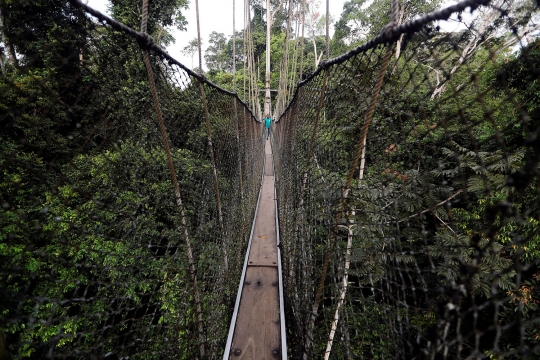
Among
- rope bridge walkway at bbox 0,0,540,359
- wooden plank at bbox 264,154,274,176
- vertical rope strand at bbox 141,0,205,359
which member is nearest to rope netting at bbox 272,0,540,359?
rope bridge walkway at bbox 0,0,540,359

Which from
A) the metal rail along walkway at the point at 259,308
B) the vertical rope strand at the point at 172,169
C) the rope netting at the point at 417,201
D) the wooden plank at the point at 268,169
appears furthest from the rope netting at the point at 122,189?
the wooden plank at the point at 268,169

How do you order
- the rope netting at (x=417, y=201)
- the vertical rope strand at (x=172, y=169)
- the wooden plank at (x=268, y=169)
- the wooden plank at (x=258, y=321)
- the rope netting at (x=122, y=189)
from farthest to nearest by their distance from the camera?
1. the wooden plank at (x=268, y=169)
2. the wooden plank at (x=258, y=321)
3. the vertical rope strand at (x=172, y=169)
4. the rope netting at (x=122, y=189)
5. the rope netting at (x=417, y=201)

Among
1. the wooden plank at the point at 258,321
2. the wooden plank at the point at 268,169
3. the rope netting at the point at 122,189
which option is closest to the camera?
the rope netting at the point at 122,189

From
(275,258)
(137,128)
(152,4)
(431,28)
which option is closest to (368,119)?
(431,28)

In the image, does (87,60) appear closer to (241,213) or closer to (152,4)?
(241,213)

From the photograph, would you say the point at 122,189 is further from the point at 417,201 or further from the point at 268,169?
the point at 268,169

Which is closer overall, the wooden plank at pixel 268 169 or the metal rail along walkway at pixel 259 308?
the metal rail along walkway at pixel 259 308

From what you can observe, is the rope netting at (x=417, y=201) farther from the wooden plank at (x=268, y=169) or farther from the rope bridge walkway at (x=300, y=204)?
the wooden plank at (x=268, y=169)

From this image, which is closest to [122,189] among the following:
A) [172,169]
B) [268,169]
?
[172,169]

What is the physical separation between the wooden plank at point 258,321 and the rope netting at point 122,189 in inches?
5.6

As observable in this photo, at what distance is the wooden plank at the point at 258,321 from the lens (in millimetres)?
1174

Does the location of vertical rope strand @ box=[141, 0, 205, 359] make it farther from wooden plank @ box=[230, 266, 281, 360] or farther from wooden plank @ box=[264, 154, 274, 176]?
wooden plank @ box=[264, 154, 274, 176]

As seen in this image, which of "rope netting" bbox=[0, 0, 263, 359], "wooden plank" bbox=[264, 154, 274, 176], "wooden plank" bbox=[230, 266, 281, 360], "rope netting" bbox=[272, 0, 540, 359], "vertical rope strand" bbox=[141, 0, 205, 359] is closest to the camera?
"rope netting" bbox=[272, 0, 540, 359]

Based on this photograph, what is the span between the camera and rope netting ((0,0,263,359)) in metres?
0.61
